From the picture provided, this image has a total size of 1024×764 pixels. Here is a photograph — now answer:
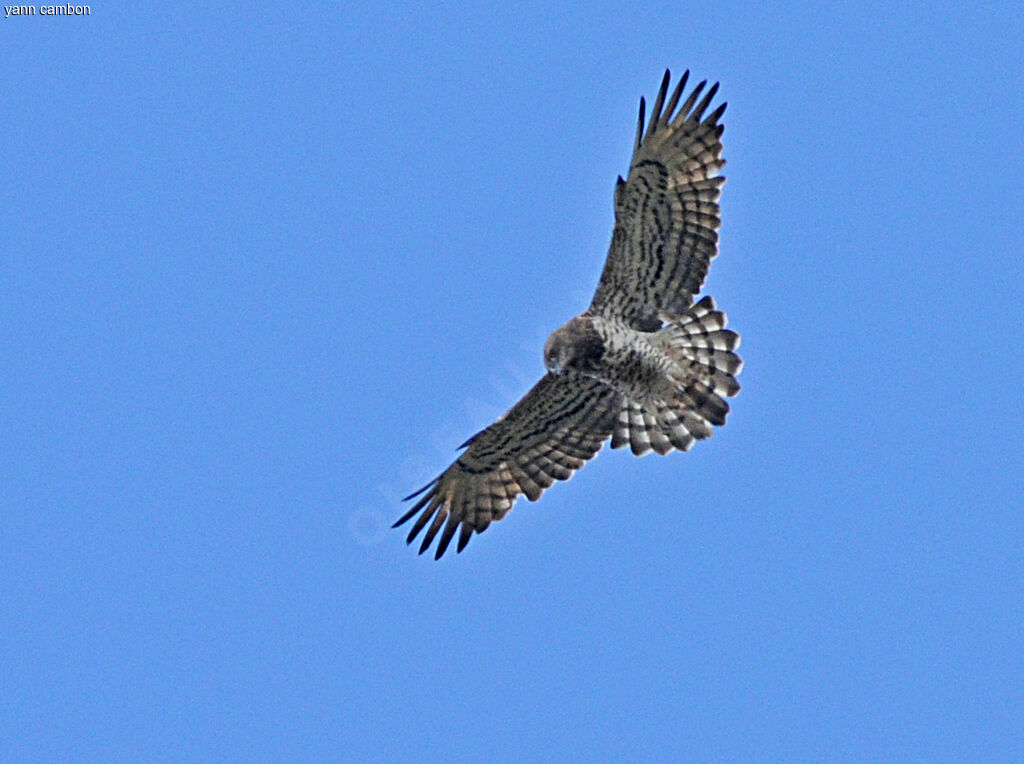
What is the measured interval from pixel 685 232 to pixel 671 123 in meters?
0.98

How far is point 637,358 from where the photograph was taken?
18469 mm

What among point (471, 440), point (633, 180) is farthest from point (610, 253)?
point (471, 440)

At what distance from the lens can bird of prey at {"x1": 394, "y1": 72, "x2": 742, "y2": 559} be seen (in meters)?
18.3

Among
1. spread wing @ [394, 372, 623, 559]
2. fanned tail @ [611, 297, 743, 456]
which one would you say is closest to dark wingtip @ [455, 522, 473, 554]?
spread wing @ [394, 372, 623, 559]

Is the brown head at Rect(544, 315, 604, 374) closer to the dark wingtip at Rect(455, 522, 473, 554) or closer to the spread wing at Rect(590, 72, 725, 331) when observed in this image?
the spread wing at Rect(590, 72, 725, 331)

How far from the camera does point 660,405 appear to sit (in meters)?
18.7

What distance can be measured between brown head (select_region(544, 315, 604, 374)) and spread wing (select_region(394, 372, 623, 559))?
430 millimetres

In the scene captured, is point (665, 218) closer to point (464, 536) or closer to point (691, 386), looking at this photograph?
point (691, 386)

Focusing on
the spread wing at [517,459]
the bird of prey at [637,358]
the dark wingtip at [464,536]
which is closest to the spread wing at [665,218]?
the bird of prey at [637,358]

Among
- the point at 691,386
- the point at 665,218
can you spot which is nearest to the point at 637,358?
the point at 691,386

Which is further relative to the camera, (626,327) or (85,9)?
(85,9)

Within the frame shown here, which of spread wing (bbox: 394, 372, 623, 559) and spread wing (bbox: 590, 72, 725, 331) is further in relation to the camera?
spread wing (bbox: 394, 372, 623, 559)

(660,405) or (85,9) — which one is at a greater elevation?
(85,9)

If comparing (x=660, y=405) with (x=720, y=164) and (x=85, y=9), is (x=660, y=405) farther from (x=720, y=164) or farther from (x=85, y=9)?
(x=85, y=9)
